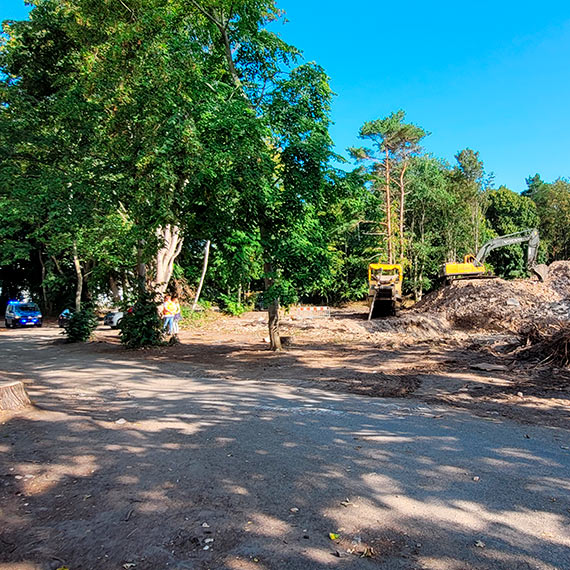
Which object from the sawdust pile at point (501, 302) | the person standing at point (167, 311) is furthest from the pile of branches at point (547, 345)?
the person standing at point (167, 311)

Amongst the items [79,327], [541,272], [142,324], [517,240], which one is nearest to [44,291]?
[79,327]

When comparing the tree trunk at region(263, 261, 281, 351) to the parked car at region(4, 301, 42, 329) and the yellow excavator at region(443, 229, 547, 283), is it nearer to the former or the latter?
the yellow excavator at region(443, 229, 547, 283)

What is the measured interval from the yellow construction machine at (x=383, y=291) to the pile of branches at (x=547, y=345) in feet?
43.2

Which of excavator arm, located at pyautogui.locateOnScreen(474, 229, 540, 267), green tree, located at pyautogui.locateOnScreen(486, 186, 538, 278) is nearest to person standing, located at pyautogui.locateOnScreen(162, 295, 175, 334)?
excavator arm, located at pyautogui.locateOnScreen(474, 229, 540, 267)

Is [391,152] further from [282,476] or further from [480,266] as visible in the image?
[282,476]

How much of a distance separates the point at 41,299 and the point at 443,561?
48335 mm

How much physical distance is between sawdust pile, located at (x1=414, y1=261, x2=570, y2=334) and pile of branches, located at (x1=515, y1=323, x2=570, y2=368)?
844 cm

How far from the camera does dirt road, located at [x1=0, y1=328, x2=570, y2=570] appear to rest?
8.46 feet

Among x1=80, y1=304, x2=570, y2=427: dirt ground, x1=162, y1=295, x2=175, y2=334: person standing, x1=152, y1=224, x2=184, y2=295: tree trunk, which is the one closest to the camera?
x1=80, y1=304, x2=570, y2=427: dirt ground

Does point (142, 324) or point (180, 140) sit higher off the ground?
point (180, 140)

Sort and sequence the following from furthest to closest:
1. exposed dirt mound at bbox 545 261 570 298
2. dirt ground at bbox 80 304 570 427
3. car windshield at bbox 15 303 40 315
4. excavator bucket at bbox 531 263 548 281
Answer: car windshield at bbox 15 303 40 315
excavator bucket at bbox 531 263 548 281
exposed dirt mound at bbox 545 261 570 298
dirt ground at bbox 80 304 570 427

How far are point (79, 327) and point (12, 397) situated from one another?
12.8 m

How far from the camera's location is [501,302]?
21.7m

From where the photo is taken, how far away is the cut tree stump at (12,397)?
5340 mm
